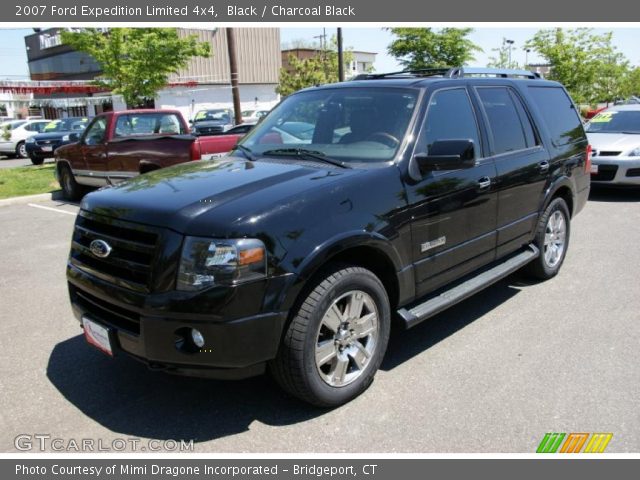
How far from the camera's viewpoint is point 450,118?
13.9 ft

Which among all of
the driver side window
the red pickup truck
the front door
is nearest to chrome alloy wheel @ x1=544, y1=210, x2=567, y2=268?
the front door

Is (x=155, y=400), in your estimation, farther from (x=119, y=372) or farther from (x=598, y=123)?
(x=598, y=123)

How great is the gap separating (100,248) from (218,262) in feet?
2.81

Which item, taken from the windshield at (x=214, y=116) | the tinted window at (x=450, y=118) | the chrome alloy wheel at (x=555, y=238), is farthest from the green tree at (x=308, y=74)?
the tinted window at (x=450, y=118)

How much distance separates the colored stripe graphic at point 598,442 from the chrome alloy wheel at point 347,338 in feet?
4.32

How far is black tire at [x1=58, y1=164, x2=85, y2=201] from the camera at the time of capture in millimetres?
11273

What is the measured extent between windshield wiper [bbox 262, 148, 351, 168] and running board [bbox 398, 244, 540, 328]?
1084mm

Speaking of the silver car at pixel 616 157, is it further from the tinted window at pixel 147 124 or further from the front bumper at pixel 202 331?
the front bumper at pixel 202 331

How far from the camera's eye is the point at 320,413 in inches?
133

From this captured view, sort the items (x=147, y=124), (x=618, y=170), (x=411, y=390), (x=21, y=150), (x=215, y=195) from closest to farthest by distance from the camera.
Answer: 1. (x=215, y=195)
2. (x=411, y=390)
3. (x=618, y=170)
4. (x=147, y=124)
5. (x=21, y=150)

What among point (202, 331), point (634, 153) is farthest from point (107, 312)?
point (634, 153)

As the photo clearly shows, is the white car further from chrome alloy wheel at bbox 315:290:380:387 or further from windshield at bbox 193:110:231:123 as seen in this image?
chrome alloy wheel at bbox 315:290:380:387

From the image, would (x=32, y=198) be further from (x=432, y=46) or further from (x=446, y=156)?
(x=432, y=46)

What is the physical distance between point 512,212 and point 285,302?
105 inches
